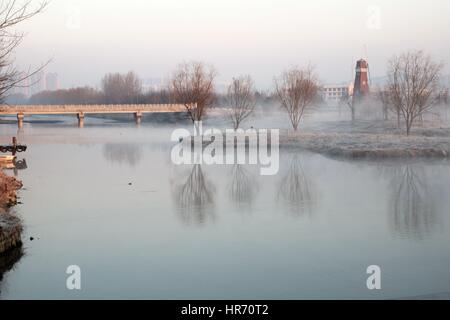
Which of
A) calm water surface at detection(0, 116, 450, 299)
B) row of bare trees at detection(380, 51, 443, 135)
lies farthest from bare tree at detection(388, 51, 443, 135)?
calm water surface at detection(0, 116, 450, 299)

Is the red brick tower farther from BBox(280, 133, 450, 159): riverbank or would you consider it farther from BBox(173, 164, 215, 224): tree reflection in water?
BBox(173, 164, 215, 224): tree reflection in water

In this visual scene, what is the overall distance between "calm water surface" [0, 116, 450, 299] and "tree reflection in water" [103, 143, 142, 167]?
13.8ft

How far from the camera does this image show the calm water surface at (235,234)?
8302mm

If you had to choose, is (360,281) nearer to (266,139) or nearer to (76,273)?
(76,273)

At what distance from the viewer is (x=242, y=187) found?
56.1 ft

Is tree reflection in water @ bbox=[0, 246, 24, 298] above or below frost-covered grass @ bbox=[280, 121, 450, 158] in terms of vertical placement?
below

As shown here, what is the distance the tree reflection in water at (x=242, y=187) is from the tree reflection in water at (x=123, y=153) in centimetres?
502

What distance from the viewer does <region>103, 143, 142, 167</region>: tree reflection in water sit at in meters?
24.6

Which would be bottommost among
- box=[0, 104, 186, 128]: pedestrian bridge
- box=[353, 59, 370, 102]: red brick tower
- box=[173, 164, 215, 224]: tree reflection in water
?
box=[173, 164, 215, 224]: tree reflection in water

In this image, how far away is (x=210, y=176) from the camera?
19656 mm

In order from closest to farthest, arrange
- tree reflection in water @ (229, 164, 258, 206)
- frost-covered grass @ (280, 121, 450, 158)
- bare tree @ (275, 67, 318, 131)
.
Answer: tree reflection in water @ (229, 164, 258, 206) → frost-covered grass @ (280, 121, 450, 158) → bare tree @ (275, 67, 318, 131)

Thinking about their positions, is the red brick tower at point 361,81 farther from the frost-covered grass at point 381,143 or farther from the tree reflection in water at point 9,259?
the tree reflection in water at point 9,259

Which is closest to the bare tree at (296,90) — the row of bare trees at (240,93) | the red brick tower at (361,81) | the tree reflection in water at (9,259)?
the row of bare trees at (240,93)

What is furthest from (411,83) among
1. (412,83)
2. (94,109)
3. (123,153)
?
(94,109)
